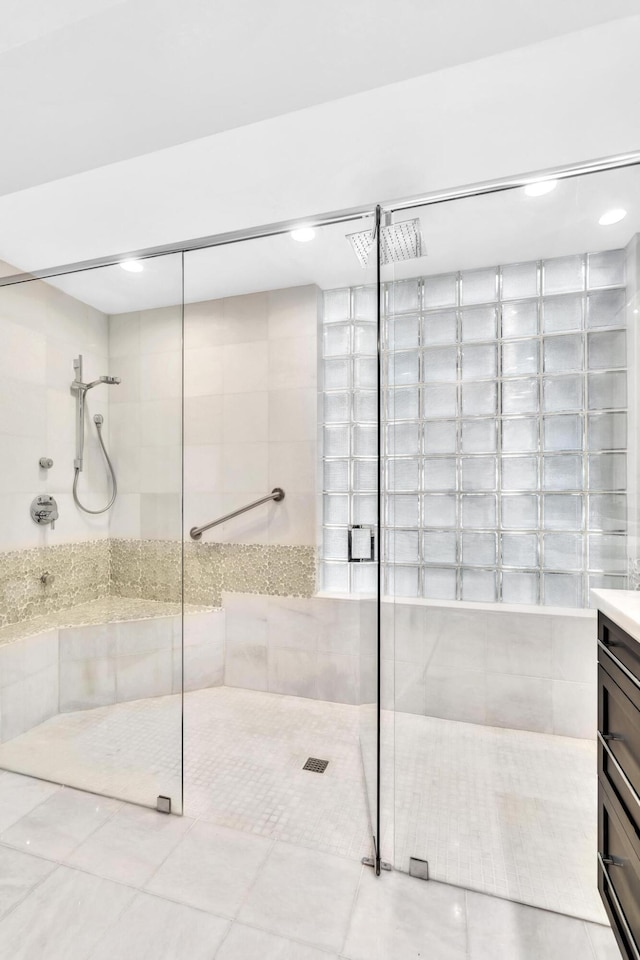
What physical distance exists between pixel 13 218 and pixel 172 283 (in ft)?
2.49

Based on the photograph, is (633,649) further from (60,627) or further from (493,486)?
(60,627)

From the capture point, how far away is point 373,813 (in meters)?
1.48

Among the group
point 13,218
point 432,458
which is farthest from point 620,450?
point 13,218

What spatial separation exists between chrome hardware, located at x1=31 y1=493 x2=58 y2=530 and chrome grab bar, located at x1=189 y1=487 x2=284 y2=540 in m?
0.91

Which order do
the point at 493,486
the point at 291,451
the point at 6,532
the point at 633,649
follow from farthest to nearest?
1. the point at 291,451
2. the point at 6,532
3. the point at 493,486
4. the point at 633,649

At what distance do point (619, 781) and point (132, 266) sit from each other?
85.1 inches

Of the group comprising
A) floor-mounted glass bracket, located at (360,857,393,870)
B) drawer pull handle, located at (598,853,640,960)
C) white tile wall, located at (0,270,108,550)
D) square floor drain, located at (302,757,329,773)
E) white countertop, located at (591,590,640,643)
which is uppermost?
white tile wall, located at (0,270,108,550)

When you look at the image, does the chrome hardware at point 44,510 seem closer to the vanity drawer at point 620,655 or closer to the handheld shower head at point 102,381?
the handheld shower head at point 102,381

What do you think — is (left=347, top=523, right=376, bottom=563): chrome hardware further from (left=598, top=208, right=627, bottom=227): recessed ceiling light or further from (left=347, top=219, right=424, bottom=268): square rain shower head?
(left=598, top=208, right=627, bottom=227): recessed ceiling light

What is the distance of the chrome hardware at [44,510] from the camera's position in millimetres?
1873

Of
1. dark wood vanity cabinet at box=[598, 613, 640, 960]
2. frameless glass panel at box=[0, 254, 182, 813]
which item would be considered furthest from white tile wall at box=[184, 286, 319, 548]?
dark wood vanity cabinet at box=[598, 613, 640, 960]

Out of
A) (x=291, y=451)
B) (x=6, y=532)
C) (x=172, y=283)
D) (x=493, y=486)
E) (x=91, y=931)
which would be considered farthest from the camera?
(x=291, y=451)

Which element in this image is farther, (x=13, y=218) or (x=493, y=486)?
(x=13, y=218)

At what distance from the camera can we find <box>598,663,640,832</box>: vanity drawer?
0.93m
